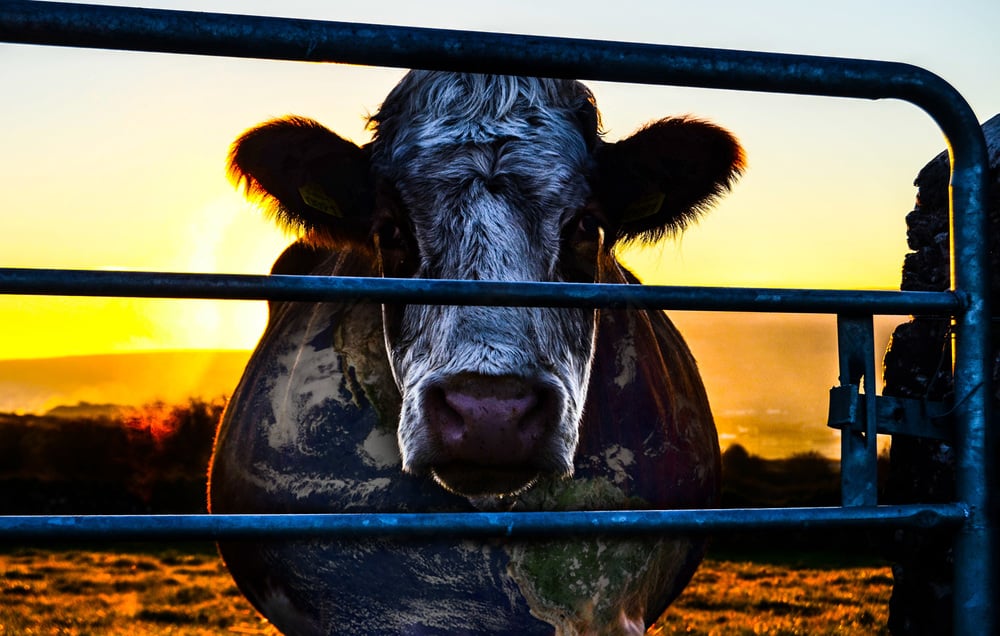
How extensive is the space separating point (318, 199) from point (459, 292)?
2247mm

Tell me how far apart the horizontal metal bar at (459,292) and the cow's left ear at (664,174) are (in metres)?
1.90

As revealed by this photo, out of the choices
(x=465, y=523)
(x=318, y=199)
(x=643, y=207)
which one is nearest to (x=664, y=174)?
(x=643, y=207)

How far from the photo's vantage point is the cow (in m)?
2.63

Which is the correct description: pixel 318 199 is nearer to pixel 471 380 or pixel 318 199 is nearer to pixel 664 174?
pixel 664 174

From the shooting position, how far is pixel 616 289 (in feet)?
4.94

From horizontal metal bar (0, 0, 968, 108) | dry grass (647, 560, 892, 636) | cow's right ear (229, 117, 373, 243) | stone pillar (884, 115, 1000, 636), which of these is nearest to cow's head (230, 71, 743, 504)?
cow's right ear (229, 117, 373, 243)

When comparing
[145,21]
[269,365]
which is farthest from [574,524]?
[269,365]

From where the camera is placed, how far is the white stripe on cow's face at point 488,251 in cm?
250

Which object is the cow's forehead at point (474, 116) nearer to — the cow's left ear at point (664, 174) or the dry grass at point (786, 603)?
the cow's left ear at point (664, 174)

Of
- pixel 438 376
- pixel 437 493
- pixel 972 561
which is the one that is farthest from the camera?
pixel 437 493

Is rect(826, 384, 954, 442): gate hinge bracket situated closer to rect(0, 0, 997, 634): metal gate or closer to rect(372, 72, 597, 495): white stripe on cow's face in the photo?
rect(0, 0, 997, 634): metal gate

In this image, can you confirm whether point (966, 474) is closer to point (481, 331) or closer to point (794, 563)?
point (481, 331)

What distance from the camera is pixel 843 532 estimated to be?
1.60m

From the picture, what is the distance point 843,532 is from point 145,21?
129 cm
